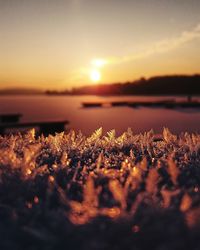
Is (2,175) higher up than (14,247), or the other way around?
(2,175)

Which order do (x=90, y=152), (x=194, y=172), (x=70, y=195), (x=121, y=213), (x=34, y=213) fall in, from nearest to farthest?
(x=121, y=213)
(x=34, y=213)
(x=70, y=195)
(x=194, y=172)
(x=90, y=152)

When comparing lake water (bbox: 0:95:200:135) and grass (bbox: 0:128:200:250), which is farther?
lake water (bbox: 0:95:200:135)

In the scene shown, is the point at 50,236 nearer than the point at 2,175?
Yes

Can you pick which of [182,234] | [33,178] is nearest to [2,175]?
[33,178]

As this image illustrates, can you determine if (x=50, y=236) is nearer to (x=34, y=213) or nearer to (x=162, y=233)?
(x=34, y=213)

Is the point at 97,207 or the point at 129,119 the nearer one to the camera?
the point at 97,207

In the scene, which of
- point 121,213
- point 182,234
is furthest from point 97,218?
point 182,234

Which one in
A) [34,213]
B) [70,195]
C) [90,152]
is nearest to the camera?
[34,213]

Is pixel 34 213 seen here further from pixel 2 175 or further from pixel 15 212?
pixel 2 175

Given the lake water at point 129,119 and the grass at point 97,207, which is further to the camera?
the lake water at point 129,119
